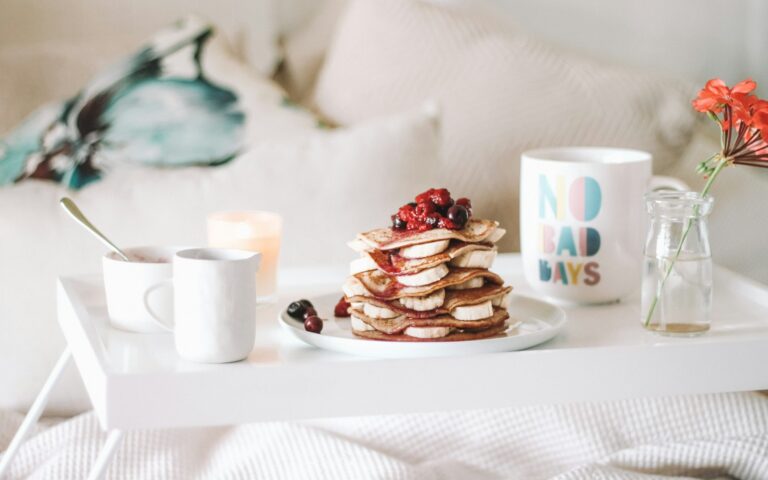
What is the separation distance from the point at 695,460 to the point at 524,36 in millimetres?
778

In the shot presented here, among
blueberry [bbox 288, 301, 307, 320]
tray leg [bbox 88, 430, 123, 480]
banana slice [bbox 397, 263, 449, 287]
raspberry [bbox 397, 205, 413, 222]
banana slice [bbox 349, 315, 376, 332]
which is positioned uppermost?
raspberry [bbox 397, 205, 413, 222]

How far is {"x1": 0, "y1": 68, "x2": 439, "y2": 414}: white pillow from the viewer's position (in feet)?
4.31

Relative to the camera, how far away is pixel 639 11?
1.86 meters

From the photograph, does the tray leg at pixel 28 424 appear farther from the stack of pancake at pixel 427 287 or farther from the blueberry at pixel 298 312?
the stack of pancake at pixel 427 287

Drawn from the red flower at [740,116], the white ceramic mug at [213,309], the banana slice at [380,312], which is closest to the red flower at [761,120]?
the red flower at [740,116]

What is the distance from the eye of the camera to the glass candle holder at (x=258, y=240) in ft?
3.71

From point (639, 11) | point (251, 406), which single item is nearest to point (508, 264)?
point (251, 406)

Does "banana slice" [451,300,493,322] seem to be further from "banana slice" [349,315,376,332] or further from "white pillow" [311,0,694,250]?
"white pillow" [311,0,694,250]

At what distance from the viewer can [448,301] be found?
0.93m

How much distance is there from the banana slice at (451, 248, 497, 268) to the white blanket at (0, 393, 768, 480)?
0.30 m

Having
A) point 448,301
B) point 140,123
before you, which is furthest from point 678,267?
point 140,123

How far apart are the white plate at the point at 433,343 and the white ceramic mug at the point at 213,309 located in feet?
0.26

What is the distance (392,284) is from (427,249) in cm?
5

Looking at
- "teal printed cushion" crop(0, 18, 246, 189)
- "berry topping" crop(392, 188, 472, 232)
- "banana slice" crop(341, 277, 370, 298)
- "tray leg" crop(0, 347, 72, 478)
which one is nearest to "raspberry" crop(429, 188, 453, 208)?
"berry topping" crop(392, 188, 472, 232)
